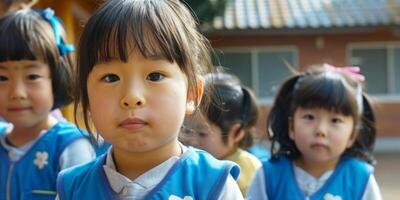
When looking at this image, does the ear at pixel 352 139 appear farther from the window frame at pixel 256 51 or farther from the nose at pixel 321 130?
the window frame at pixel 256 51

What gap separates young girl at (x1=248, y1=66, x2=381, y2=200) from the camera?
9.16 ft

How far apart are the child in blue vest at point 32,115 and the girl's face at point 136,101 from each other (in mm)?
822

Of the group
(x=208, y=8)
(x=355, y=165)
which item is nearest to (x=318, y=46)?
(x=208, y=8)

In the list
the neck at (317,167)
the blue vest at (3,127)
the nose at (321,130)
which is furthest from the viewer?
the neck at (317,167)

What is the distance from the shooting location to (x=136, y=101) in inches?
58.6

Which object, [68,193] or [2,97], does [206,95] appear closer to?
[68,193]

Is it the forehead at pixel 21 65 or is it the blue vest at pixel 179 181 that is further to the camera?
the forehead at pixel 21 65

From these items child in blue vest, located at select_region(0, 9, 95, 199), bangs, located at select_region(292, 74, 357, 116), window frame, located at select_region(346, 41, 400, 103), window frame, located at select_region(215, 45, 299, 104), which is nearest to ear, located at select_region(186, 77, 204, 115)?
child in blue vest, located at select_region(0, 9, 95, 199)

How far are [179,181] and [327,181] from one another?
1.33m

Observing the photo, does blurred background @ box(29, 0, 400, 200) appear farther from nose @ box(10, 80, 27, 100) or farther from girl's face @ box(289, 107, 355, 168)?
nose @ box(10, 80, 27, 100)

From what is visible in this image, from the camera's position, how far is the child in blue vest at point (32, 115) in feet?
7.66

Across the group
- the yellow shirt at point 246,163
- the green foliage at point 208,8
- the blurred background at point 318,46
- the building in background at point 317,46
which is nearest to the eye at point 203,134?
the yellow shirt at point 246,163

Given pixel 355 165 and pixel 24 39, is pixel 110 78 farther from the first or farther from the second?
pixel 355 165

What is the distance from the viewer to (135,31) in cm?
154
